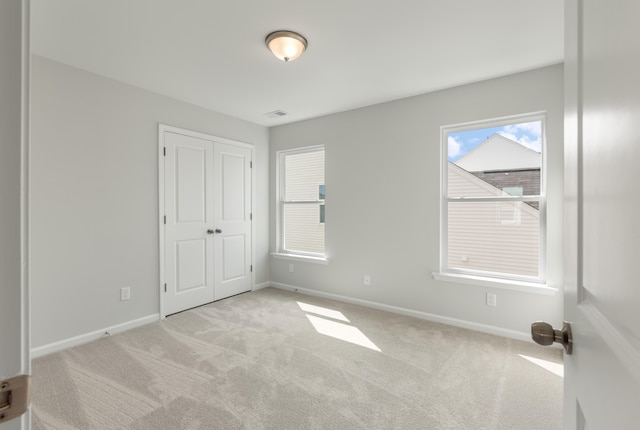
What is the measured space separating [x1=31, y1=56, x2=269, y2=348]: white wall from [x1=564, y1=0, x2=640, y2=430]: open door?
3.52 meters

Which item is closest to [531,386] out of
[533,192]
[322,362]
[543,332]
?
[322,362]

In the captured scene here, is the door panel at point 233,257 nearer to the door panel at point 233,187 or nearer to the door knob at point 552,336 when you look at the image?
the door panel at point 233,187

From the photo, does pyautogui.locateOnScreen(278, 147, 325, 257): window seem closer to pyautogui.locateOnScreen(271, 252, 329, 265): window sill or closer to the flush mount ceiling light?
pyautogui.locateOnScreen(271, 252, 329, 265): window sill

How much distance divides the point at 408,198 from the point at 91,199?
3.31m

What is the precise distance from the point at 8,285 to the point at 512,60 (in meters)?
3.43

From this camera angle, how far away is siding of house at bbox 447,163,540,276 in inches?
117

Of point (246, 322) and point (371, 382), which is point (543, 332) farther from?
point (246, 322)

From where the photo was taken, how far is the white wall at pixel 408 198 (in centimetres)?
280

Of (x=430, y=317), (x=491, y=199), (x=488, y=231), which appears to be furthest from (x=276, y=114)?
(x=430, y=317)

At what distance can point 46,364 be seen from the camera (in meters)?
2.44

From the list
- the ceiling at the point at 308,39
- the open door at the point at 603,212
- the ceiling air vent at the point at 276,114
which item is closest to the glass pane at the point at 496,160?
the ceiling at the point at 308,39

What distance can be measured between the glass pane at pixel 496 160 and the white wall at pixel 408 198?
0.16 meters

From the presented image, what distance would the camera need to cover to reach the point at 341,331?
3104 millimetres

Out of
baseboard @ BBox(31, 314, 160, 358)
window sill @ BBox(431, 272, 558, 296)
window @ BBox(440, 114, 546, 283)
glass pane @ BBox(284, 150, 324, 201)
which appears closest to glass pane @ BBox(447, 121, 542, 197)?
window @ BBox(440, 114, 546, 283)
